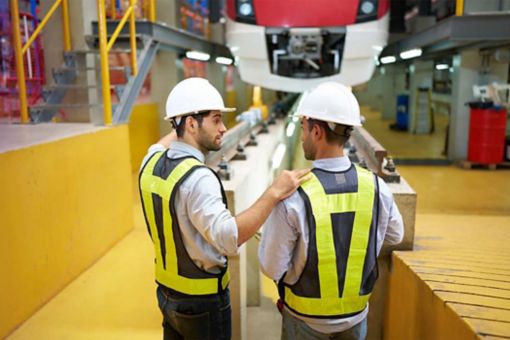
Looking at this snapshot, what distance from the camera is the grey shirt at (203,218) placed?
1634 millimetres

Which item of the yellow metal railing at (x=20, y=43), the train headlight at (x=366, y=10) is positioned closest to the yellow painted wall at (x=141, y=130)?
the yellow metal railing at (x=20, y=43)

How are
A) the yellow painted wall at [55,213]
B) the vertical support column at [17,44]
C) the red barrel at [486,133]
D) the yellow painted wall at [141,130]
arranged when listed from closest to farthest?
the yellow painted wall at [55,213] → the vertical support column at [17,44] → the red barrel at [486,133] → the yellow painted wall at [141,130]

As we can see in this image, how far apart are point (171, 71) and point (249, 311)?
613 cm

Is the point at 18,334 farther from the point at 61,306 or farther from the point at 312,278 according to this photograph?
the point at 312,278

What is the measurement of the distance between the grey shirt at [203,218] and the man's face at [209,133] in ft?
0.14

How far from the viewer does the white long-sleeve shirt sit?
1599mm

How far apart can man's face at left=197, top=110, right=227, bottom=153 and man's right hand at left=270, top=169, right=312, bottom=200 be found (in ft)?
1.27

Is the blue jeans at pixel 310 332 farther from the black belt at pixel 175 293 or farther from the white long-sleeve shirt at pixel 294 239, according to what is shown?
the black belt at pixel 175 293

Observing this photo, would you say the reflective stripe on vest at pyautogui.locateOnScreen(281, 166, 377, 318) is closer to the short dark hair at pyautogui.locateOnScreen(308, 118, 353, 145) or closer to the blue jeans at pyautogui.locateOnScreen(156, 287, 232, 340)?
the short dark hair at pyautogui.locateOnScreen(308, 118, 353, 145)

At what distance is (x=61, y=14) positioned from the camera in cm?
531

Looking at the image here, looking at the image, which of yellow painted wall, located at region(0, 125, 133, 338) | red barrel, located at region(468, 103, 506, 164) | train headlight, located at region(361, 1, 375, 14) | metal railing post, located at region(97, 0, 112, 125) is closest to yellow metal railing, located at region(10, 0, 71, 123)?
metal railing post, located at region(97, 0, 112, 125)

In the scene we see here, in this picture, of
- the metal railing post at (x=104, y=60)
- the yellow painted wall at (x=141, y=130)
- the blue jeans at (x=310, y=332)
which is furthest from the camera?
the yellow painted wall at (x=141, y=130)

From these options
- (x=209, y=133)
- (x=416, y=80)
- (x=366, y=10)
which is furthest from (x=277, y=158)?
(x=416, y=80)

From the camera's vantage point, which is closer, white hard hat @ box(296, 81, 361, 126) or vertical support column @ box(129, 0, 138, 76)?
white hard hat @ box(296, 81, 361, 126)
